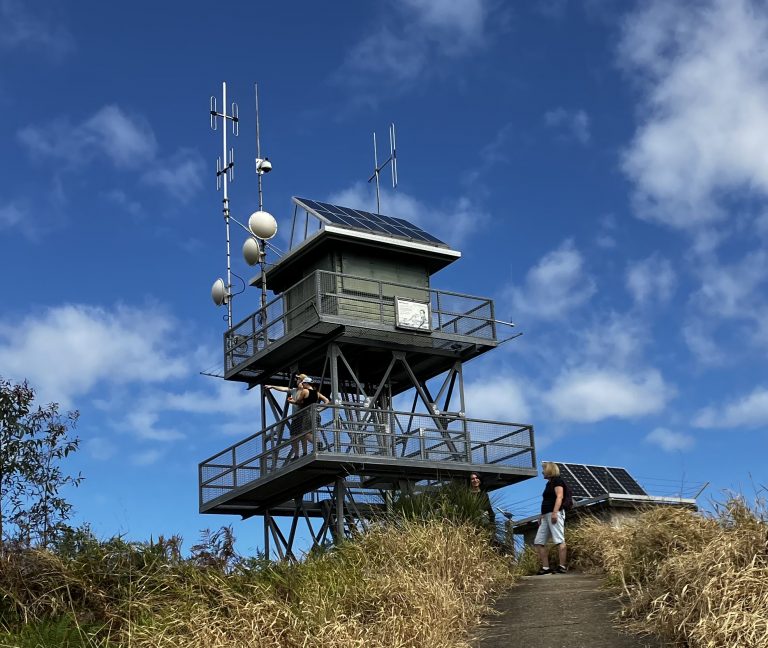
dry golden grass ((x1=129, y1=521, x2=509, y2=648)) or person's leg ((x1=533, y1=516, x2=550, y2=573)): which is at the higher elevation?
person's leg ((x1=533, y1=516, x2=550, y2=573))

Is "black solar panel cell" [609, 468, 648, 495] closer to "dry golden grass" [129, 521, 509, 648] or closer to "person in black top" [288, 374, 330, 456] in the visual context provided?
"person in black top" [288, 374, 330, 456]

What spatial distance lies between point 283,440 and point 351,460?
8.82ft

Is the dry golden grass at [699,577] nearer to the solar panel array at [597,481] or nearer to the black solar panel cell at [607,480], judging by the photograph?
the solar panel array at [597,481]

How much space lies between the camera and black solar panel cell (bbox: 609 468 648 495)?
112 feet

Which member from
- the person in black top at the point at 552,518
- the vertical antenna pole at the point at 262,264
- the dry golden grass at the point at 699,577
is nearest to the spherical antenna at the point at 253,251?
the vertical antenna pole at the point at 262,264

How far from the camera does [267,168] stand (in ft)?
120

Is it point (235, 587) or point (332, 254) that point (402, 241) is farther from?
point (235, 587)

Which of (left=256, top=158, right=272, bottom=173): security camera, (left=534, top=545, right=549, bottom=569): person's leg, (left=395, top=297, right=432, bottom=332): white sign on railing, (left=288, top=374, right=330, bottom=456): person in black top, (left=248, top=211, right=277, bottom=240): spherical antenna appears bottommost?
(left=534, top=545, right=549, bottom=569): person's leg

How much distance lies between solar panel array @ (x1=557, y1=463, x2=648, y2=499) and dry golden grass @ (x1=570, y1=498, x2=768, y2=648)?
1533cm

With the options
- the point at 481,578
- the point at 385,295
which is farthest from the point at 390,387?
the point at 481,578

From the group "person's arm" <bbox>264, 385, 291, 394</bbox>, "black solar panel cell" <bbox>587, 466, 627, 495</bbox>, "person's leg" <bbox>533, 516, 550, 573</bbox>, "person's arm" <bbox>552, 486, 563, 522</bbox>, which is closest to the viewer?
"person's arm" <bbox>552, 486, 563, 522</bbox>

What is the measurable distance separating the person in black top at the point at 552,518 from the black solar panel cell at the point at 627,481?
14677mm

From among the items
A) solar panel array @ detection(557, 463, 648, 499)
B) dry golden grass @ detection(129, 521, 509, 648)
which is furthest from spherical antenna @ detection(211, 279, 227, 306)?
dry golden grass @ detection(129, 521, 509, 648)

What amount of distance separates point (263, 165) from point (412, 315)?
6.72 meters
